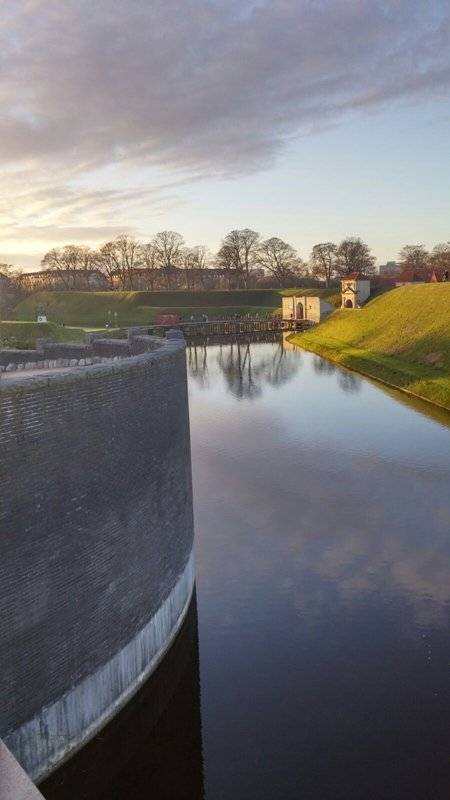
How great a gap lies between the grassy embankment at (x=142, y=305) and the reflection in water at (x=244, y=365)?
76.6ft

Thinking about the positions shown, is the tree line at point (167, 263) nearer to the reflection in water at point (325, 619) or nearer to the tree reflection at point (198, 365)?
the tree reflection at point (198, 365)

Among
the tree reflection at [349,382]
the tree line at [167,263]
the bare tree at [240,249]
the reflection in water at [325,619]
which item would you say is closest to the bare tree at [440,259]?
the tree line at [167,263]

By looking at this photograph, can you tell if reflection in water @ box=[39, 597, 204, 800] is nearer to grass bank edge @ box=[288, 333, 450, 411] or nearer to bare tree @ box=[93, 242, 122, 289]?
grass bank edge @ box=[288, 333, 450, 411]

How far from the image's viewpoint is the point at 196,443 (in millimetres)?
28469

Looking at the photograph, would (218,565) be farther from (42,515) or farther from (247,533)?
(42,515)

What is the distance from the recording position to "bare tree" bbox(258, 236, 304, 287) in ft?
414

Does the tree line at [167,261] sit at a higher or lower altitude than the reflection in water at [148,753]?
higher

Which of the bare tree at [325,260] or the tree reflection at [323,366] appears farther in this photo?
the bare tree at [325,260]

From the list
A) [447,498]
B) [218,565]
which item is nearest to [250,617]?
[218,565]

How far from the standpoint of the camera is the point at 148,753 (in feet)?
35.1

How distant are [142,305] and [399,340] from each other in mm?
57508

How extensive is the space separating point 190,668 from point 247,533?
6039 mm

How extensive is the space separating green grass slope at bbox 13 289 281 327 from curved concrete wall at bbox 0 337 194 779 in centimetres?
7957

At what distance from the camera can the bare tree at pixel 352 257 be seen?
378ft
